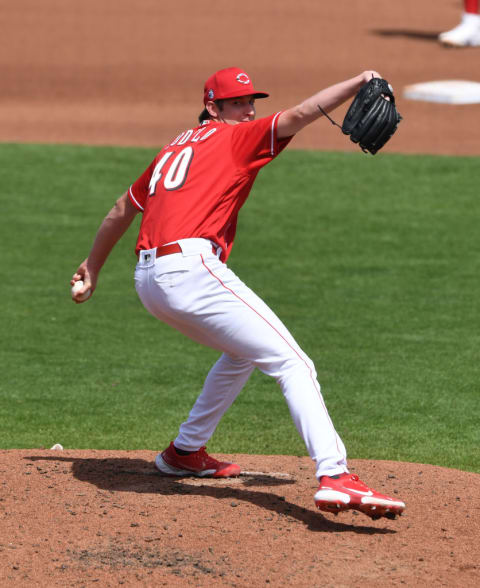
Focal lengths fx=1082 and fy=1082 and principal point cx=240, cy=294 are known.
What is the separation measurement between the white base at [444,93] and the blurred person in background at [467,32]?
3319 mm

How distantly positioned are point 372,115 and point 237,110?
793 mm

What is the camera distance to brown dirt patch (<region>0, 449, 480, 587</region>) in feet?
13.2

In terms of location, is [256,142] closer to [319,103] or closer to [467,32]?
[319,103]

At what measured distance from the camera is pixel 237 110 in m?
5.07

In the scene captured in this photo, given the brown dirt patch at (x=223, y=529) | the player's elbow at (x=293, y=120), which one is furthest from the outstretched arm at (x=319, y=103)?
the brown dirt patch at (x=223, y=529)

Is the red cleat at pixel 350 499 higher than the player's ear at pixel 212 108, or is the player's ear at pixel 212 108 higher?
the player's ear at pixel 212 108

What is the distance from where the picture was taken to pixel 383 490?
5047mm

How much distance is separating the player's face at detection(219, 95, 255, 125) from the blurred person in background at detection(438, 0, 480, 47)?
17.0m

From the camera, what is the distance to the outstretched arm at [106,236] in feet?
17.1

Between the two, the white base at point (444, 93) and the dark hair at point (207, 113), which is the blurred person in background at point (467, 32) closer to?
the white base at point (444, 93)

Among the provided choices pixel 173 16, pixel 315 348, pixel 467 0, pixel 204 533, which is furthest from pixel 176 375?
pixel 173 16

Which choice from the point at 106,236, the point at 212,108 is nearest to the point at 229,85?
the point at 212,108

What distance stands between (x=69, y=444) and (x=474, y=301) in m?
4.65

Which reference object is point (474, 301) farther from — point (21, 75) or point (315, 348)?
point (21, 75)
